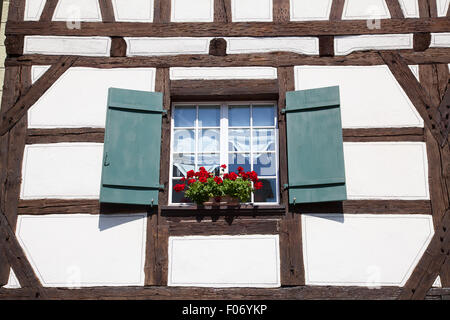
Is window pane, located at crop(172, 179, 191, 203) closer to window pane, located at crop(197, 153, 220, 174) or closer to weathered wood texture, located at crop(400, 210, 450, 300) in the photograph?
window pane, located at crop(197, 153, 220, 174)

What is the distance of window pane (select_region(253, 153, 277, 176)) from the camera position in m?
5.87

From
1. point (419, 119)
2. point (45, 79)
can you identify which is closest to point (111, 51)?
point (45, 79)

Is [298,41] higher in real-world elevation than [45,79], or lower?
higher

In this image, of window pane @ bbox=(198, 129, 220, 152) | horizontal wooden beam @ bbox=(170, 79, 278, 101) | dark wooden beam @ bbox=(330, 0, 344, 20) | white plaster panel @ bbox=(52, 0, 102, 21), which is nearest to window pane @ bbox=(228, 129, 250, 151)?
window pane @ bbox=(198, 129, 220, 152)

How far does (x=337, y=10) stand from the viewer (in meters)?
6.22

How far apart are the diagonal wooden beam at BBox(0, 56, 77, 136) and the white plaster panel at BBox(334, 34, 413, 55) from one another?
9.55 ft

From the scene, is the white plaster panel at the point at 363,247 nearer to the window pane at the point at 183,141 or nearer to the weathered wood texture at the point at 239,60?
the window pane at the point at 183,141

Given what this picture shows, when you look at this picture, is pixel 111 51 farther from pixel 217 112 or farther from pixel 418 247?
pixel 418 247

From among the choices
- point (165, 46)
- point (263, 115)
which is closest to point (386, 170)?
point (263, 115)

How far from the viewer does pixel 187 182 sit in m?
5.82

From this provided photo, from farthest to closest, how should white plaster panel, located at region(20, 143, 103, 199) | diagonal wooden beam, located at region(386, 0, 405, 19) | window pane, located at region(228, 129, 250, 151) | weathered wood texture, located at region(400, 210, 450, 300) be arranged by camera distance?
diagonal wooden beam, located at region(386, 0, 405, 19), window pane, located at region(228, 129, 250, 151), white plaster panel, located at region(20, 143, 103, 199), weathered wood texture, located at region(400, 210, 450, 300)

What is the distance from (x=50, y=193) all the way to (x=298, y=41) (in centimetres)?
308

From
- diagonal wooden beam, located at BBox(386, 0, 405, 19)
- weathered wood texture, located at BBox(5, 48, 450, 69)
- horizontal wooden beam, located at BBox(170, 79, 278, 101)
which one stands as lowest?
horizontal wooden beam, located at BBox(170, 79, 278, 101)

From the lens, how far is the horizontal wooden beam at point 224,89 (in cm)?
599
